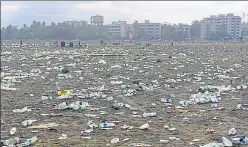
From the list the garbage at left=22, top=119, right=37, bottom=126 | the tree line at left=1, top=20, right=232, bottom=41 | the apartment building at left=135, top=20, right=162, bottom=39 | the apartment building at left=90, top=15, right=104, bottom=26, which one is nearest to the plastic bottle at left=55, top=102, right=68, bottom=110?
the garbage at left=22, top=119, right=37, bottom=126

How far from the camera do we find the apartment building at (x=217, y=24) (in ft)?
258

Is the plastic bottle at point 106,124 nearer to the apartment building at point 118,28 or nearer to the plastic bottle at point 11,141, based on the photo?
the plastic bottle at point 11,141

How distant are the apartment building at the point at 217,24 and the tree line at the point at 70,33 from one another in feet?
6.35

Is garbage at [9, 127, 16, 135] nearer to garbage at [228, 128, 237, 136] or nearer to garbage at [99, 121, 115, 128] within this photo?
garbage at [99, 121, 115, 128]

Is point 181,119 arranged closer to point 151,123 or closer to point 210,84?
point 151,123

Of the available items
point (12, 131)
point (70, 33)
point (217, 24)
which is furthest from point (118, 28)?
point (12, 131)

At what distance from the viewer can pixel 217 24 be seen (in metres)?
91.2

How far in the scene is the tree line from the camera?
8775cm

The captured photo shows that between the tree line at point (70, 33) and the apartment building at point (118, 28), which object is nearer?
the tree line at point (70, 33)

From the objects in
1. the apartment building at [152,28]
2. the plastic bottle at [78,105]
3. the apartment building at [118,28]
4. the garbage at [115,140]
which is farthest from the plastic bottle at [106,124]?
the apartment building at [152,28]

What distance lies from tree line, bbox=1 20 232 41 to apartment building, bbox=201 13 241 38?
1.93 metres

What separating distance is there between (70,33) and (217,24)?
32164 millimetres

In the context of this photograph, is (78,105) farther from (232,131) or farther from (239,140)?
→ (239,140)

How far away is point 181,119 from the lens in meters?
6.79
